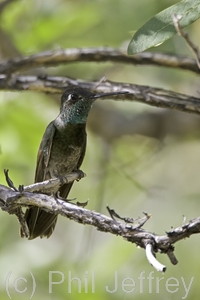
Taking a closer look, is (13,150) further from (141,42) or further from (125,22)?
(141,42)

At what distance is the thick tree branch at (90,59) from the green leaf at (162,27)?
1253 mm

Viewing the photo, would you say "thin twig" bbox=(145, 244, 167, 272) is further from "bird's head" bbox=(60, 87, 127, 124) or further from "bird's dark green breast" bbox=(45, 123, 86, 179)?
"bird's dark green breast" bbox=(45, 123, 86, 179)

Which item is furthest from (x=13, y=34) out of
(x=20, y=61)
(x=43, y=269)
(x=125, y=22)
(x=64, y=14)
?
(x=43, y=269)

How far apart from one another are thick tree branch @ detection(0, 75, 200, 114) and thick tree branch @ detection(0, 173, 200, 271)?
2.49 ft

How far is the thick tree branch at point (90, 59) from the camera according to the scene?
3.76m

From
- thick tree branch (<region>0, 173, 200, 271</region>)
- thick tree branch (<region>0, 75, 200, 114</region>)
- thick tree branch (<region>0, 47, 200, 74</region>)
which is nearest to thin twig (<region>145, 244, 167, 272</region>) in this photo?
thick tree branch (<region>0, 173, 200, 271</region>)

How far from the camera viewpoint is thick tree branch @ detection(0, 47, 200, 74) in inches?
148

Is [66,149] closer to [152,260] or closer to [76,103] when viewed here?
[76,103]

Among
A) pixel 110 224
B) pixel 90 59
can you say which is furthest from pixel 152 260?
pixel 90 59

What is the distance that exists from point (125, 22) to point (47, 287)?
2.14 meters

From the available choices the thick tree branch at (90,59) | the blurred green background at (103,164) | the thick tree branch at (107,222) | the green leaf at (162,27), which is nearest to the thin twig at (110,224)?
the thick tree branch at (107,222)

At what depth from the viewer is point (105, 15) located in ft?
16.0

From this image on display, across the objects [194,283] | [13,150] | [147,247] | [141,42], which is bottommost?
[147,247]

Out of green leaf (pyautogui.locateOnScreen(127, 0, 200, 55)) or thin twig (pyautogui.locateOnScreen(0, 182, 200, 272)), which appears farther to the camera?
green leaf (pyautogui.locateOnScreen(127, 0, 200, 55))
